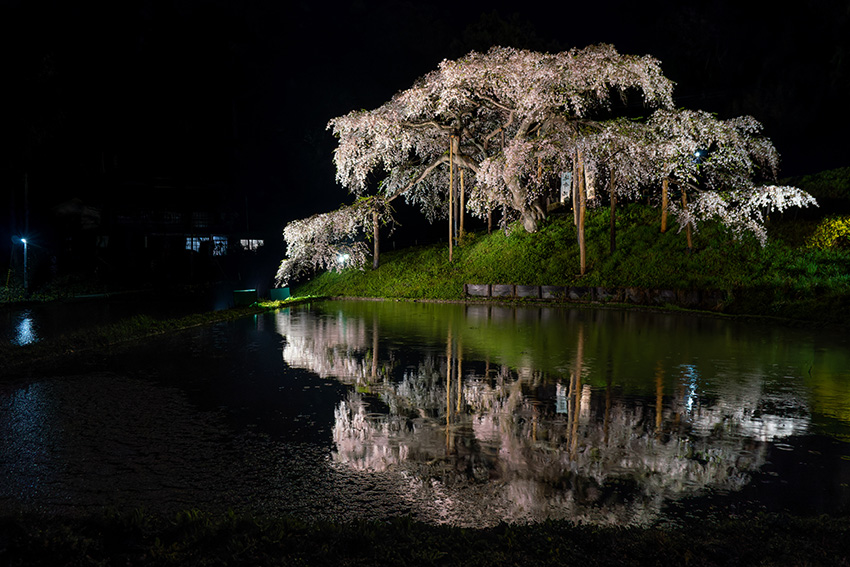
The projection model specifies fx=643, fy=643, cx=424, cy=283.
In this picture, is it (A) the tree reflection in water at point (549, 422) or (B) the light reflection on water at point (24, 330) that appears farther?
(B) the light reflection on water at point (24, 330)

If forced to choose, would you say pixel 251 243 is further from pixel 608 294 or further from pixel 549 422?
pixel 549 422

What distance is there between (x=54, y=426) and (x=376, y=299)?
22.1 m

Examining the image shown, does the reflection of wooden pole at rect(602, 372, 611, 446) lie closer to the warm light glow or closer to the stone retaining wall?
the stone retaining wall

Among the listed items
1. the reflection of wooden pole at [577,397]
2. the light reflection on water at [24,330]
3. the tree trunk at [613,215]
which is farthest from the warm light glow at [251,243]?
the reflection of wooden pole at [577,397]

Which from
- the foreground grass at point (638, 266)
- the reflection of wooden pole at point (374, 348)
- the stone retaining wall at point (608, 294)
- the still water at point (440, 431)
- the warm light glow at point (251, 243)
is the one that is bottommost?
the still water at point (440, 431)

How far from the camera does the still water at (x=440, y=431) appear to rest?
5.79 meters

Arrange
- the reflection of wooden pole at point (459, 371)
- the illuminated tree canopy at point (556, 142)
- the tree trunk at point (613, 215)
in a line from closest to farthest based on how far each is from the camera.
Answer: the reflection of wooden pole at point (459, 371)
the illuminated tree canopy at point (556, 142)
the tree trunk at point (613, 215)

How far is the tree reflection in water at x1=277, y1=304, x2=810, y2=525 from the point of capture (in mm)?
5961

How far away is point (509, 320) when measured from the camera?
2050 cm

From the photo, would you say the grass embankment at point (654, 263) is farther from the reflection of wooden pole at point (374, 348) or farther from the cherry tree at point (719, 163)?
the reflection of wooden pole at point (374, 348)

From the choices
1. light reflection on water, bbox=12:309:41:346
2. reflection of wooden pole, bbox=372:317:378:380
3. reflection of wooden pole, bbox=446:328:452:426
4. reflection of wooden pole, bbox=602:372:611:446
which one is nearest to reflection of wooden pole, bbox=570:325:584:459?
reflection of wooden pole, bbox=602:372:611:446

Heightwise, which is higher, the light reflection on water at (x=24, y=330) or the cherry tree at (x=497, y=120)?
the cherry tree at (x=497, y=120)

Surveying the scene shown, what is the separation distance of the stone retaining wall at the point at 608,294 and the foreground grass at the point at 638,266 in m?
0.62

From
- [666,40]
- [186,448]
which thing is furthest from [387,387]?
[666,40]
